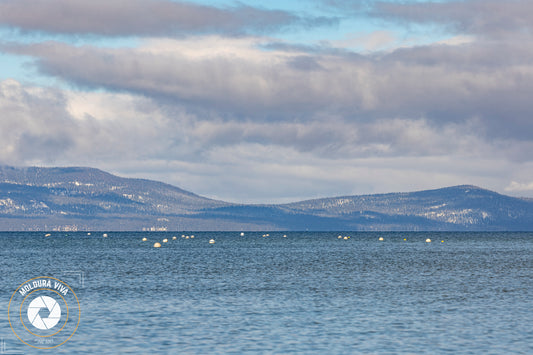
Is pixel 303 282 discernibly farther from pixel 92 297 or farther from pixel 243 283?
pixel 92 297

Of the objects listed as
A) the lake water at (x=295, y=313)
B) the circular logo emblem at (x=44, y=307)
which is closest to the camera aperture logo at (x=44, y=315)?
the circular logo emblem at (x=44, y=307)

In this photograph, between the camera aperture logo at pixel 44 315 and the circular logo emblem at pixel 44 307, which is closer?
the camera aperture logo at pixel 44 315

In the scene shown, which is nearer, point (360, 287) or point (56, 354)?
point (56, 354)

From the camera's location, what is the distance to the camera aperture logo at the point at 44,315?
4925 cm

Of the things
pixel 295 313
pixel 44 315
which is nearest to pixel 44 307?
pixel 44 315

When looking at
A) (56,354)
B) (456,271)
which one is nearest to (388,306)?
(56,354)

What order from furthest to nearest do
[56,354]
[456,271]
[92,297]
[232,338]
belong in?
[456,271] < [92,297] < [232,338] < [56,354]

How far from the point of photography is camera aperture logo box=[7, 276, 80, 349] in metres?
49.2

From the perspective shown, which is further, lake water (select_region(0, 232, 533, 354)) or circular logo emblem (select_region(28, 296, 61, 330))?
circular logo emblem (select_region(28, 296, 61, 330))

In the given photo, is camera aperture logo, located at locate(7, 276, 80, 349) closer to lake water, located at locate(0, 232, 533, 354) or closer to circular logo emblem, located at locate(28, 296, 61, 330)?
circular logo emblem, located at locate(28, 296, 61, 330)

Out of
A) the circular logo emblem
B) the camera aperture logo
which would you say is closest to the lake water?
the camera aperture logo

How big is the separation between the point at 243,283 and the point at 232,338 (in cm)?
3804

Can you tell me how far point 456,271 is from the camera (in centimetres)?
10919

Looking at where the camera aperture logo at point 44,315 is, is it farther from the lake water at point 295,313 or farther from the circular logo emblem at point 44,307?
the lake water at point 295,313
